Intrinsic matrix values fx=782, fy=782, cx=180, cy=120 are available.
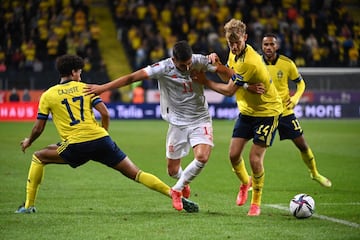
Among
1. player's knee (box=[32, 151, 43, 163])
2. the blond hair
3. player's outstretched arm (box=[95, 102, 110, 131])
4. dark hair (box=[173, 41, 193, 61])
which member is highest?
the blond hair

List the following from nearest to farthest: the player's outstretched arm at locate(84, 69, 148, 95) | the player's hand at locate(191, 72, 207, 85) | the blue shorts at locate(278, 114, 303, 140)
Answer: the player's outstretched arm at locate(84, 69, 148, 95) < the player's hand at locate(191, 72, 207, 85) < the blue shorts at locate(278, 114, 303, 140)

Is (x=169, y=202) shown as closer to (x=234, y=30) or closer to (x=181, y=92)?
(x=181, y=92)

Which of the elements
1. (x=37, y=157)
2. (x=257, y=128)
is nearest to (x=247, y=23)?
(x=257, y=128)

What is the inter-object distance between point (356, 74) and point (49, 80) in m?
12.4

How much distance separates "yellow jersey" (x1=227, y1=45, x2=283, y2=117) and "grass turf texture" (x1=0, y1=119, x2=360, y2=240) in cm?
123

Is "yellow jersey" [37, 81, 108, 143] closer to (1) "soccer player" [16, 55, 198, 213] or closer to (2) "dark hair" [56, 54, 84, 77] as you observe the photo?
(1) "soccer player" [16, 55, 198, 213]

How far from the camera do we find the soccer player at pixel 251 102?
29.7 ft

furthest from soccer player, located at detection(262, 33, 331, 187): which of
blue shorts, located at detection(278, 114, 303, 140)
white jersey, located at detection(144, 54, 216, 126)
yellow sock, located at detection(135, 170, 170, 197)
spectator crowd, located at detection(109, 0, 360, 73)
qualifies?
spectator crowd, located at detection(109, 0, 360, 73)

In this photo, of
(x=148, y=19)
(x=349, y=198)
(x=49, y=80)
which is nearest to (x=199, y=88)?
(x=349, y=198)

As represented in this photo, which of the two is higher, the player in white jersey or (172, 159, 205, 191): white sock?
the player in white jersey

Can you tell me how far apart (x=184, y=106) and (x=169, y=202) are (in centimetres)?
154

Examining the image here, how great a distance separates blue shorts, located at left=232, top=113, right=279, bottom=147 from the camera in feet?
31.0

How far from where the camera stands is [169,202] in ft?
34.3

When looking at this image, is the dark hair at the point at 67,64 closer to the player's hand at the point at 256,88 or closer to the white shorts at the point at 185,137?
the white shorts at the point at 185,137
